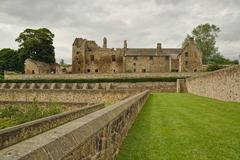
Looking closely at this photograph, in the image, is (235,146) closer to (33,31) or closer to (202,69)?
(202,69)

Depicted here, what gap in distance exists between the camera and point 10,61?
3329 inches

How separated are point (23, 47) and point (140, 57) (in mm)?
30083

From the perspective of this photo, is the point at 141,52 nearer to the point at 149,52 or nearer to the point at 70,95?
the point at 149,52

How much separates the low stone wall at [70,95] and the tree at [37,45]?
4109 centimetres

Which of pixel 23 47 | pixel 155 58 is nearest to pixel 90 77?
pixel 155 58

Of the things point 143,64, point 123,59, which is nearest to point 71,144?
point 143,64

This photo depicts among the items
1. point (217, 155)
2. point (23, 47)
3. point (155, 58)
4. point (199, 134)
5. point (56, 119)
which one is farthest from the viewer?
point (23, 47)

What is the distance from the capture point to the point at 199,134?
923 cm

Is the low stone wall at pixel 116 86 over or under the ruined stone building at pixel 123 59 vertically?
under

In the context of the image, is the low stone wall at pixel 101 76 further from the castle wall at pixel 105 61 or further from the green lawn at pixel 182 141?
the green lawn at pixel 182 141

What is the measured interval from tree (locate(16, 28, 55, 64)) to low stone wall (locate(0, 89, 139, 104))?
4109 centimetres

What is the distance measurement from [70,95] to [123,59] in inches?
1595

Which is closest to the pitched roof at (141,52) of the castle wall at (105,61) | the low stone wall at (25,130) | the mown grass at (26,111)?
the castle wall at (105,61)

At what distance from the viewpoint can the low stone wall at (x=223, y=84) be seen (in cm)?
2239
